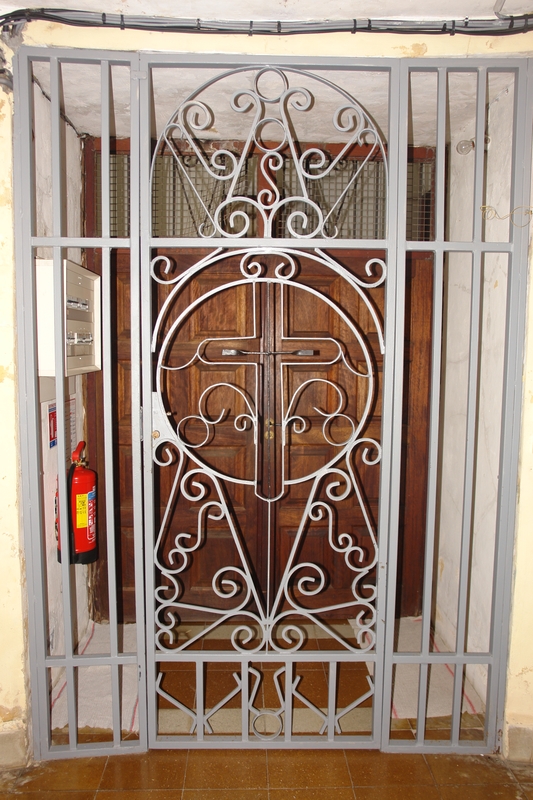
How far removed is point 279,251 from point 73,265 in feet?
2.60

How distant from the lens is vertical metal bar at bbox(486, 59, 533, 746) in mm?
1865

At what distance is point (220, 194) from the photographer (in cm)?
277

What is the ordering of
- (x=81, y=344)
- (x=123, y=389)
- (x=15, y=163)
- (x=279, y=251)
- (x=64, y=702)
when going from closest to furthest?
(x=15, y=163) → (x=279, y=251) → (x=81, y=344) → (x=64, y=702) → (x=123, y=389)

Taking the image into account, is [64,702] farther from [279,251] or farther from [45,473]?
[279,251]

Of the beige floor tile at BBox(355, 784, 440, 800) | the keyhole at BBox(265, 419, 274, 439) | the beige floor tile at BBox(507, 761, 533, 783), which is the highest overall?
the keyhole at BBox(265, 419, 274, 439)

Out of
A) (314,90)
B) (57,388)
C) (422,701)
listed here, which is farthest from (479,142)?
(422,701)

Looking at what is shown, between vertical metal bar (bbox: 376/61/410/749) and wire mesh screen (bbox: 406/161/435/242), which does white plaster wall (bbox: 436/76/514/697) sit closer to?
wire mesh screen (bbox: 406/161/435/242)

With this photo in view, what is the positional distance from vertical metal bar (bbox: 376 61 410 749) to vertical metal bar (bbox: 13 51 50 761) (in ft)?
4.12

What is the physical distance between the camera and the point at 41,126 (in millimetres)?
2180

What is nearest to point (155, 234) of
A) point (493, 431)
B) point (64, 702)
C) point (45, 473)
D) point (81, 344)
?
point (81, 344)

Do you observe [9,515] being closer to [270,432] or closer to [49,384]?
[49,384]

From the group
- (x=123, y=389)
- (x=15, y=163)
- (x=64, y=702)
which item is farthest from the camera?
(x=123, y=389)

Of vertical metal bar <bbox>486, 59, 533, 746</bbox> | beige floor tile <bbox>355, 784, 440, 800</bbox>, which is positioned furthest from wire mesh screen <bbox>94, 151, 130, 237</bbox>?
beige floor tile <bbox>355, 784, 440, 800</bbox>

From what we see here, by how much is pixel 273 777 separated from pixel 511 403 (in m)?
1.60
